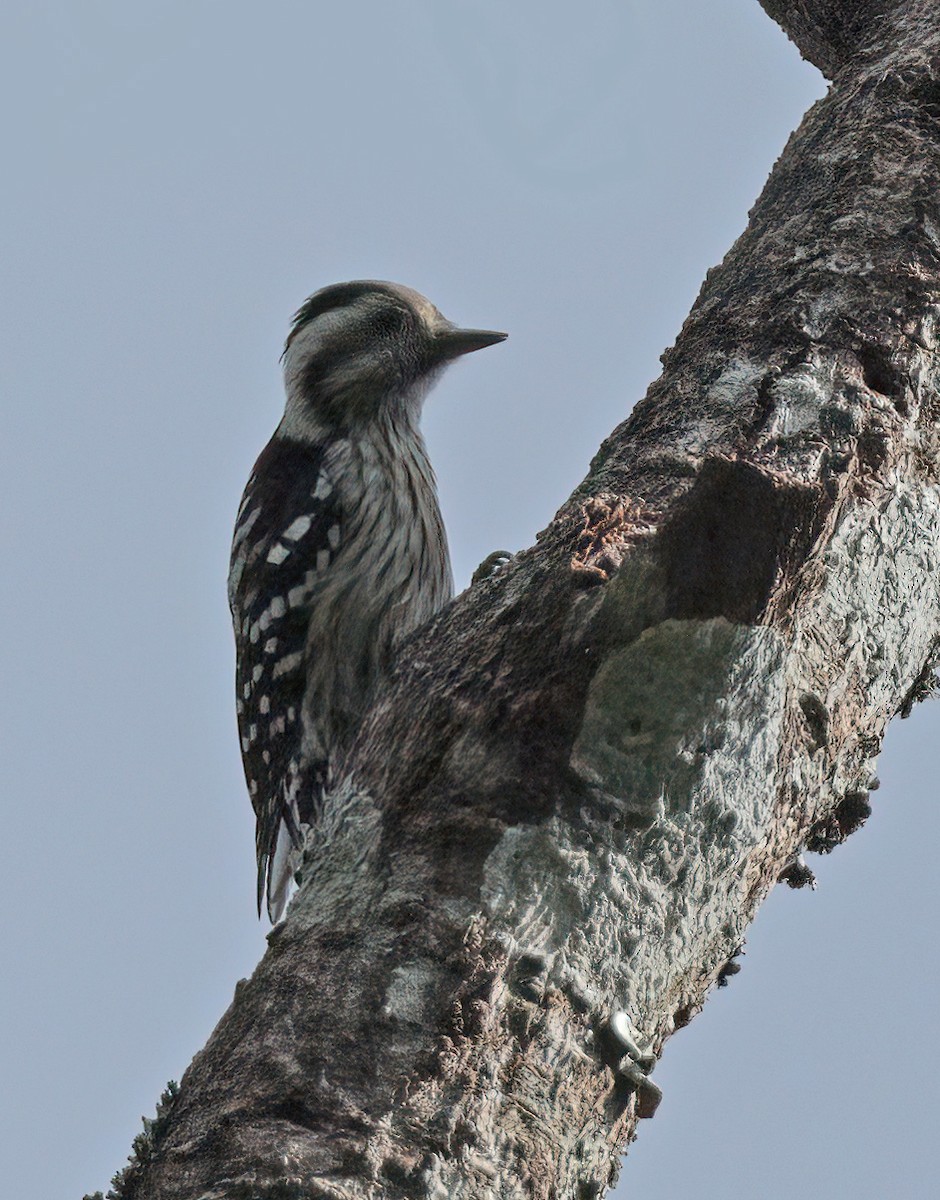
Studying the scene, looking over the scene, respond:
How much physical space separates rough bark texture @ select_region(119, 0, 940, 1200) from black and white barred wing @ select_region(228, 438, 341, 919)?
160cm

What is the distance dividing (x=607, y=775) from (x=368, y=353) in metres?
2.90

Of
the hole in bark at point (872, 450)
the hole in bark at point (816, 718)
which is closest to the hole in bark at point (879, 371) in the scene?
the hole in bark at point (872, 450)

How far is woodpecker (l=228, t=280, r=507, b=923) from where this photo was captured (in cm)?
406

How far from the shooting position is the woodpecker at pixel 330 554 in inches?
160

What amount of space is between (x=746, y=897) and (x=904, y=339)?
1135 millimetres

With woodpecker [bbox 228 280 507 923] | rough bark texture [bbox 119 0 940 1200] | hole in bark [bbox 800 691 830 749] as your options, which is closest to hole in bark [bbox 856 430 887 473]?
rough bark texture [bbox 119 0 940 1200]

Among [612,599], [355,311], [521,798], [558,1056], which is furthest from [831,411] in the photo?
[355,311]

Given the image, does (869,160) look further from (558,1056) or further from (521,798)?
(558,1056)

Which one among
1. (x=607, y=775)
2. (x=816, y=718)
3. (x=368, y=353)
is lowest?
(x=607, y=775)

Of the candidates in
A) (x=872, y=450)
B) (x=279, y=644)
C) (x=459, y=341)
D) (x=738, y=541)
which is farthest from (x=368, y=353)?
(x=738, y=541)

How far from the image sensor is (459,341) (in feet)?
16.0

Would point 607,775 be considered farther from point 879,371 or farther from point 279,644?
point 279,644

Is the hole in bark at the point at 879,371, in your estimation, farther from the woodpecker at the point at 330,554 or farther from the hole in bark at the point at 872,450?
the woodpecker at the point at 330,554

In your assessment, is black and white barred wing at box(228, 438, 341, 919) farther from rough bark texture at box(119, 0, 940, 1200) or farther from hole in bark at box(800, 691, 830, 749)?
hole in bark at box(800, 691, 830, 749)
